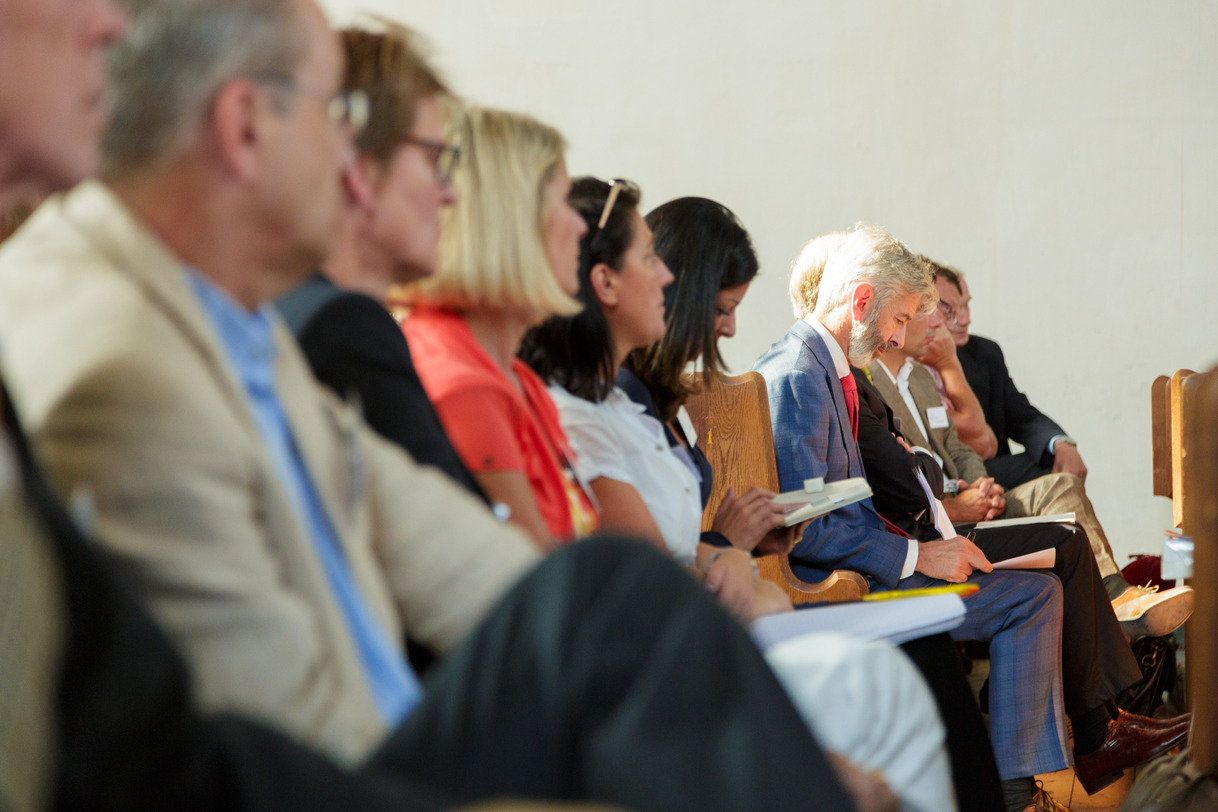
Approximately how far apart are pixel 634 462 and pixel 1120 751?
153 centimetres

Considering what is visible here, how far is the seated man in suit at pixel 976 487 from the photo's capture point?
3.05 meters

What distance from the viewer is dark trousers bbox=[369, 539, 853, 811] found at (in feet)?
2.34

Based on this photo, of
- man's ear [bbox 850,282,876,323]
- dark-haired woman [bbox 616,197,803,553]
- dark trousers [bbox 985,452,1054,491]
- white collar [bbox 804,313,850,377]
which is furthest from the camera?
dark trousers [bbox 985,452,1054,491]

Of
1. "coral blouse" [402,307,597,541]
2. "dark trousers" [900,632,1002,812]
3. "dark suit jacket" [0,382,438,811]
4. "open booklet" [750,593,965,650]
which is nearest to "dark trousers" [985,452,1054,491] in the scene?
"dark trousers" [900,632,1002,812]

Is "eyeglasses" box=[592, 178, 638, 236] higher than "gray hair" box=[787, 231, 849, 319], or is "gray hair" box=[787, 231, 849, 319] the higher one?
"eyeglasses" box=[592, 178, 638, 236]

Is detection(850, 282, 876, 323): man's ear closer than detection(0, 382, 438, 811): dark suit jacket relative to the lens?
No

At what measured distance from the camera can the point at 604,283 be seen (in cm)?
203

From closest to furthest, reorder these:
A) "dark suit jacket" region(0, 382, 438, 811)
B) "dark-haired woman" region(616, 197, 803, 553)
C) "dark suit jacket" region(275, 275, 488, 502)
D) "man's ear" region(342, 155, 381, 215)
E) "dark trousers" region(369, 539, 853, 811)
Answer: "dark suit jacket" region(0, 382, 438, 811) → "dark trousers" region(369, 539, 853, 811) → "dark suit jacket" region(275, 275, 488, 502) → "man's ear" region(342, 155, 381, 215) → "dark-haired woman" region(616, 197, 803, 553)

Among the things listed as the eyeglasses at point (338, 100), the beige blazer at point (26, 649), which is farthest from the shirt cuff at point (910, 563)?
the beige blazer at point (26, 649)

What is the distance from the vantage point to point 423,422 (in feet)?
4.20

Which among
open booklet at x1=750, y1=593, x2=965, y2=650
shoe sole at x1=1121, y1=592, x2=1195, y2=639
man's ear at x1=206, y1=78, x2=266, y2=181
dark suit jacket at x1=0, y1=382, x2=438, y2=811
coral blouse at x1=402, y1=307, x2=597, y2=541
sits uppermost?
man's ear at x1=206, y1=78, x2=266, y2=181

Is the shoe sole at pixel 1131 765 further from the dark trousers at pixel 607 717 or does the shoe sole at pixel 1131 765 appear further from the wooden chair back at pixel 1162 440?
the dark trousers at pixel 607 717

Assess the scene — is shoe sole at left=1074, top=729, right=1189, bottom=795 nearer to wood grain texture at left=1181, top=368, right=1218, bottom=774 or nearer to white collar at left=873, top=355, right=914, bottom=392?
white collar at left=873, top=355, right=914, bottom=392

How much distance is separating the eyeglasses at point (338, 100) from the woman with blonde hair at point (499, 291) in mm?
256
